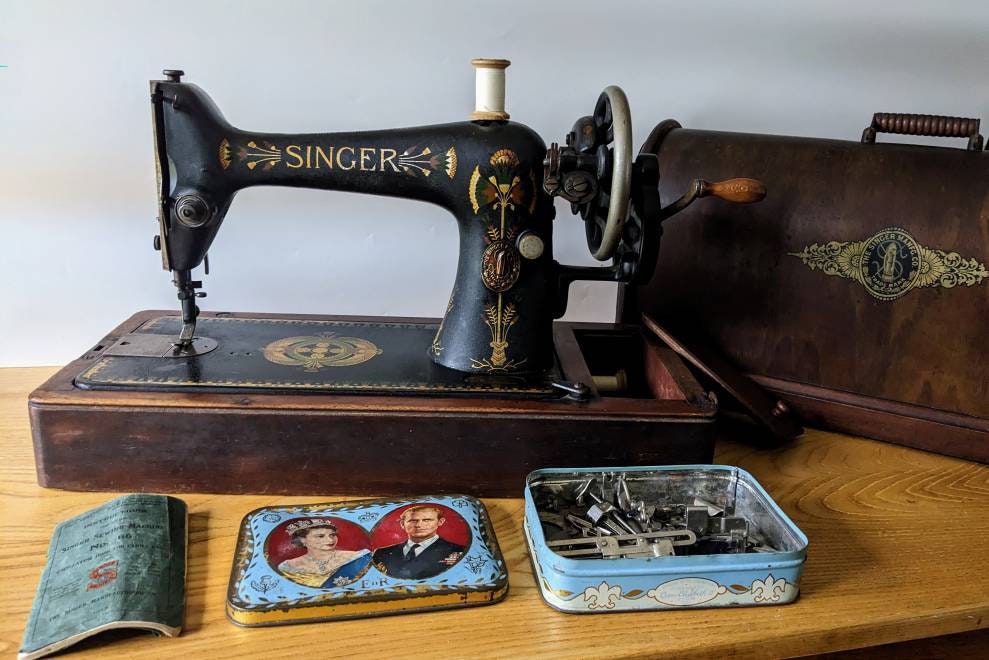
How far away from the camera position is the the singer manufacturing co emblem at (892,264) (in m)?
1.21

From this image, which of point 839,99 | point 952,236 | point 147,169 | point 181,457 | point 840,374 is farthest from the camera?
point 839,99

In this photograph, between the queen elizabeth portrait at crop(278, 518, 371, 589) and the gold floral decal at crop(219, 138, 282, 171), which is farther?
the gold floral decal at crop(219, 138, 282, 171)

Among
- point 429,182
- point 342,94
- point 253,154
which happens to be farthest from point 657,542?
point 342,94

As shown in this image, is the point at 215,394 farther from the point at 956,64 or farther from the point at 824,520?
the point at 956,64

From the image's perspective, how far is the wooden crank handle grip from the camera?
1.09 metres

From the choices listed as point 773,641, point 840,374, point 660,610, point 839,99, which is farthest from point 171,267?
point 839,99

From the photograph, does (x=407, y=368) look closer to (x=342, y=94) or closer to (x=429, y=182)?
(x=429, y=182)

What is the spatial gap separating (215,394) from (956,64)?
1.51 m

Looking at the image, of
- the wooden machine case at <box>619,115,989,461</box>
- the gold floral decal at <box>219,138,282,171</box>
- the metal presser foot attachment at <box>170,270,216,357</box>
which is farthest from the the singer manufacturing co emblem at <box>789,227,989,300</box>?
the metal presser foot attachment at <box>170,270,216,357</box>

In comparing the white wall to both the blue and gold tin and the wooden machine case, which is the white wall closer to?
the wooden machine case

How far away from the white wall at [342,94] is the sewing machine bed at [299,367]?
0.96 ft

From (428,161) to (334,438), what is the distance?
382 mm

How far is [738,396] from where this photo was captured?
126cm

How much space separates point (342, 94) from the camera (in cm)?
149
